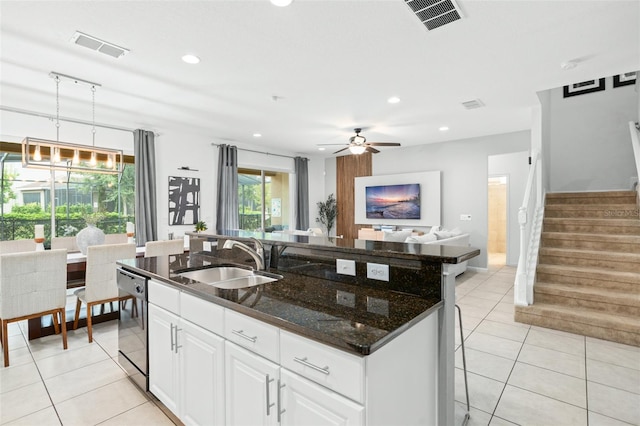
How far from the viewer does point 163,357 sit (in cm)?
198

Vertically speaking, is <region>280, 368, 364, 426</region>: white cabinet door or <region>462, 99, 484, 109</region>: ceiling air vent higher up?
<region>462, 99, 484, 109</region>: ceiling air vent

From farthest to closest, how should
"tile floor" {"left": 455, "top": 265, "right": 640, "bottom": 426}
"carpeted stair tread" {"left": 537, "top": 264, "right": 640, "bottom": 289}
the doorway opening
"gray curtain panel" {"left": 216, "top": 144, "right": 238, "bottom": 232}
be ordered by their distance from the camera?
the doorway opening < "gray curtain panel" {"left": 216, "top": 144, "right": 238, "bottom": 232} < "carpeted stair tread" {"left": 537, "top": 264, "right": 640, "bottom": 289} < "tile floor" {"left": 455, "top": 265, "right": 640, "bottom": 426}

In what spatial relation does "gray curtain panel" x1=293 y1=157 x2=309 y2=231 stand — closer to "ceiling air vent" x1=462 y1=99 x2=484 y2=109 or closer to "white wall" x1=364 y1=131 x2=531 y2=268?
"white wall" x1=364 y1=131 x2=531 y2=268

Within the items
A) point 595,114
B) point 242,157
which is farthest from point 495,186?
point 242,157

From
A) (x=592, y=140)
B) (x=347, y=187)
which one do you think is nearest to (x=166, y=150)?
(x=347, y=187)

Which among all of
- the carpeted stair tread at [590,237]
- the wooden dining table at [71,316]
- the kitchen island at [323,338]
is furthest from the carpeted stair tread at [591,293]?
the wooden dining table at [71,316]

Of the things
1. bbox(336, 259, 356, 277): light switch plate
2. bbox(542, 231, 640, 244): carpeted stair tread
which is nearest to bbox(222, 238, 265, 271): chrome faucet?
bbox(336, 259, 356, 277): light switch plate

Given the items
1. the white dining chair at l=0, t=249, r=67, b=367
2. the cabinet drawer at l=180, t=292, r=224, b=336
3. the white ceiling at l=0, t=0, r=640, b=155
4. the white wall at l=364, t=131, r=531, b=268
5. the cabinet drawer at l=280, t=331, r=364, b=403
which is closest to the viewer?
the cabinet drawer at l=280, t=331, r=364, b=403

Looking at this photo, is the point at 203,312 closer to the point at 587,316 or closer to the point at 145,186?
the point at 587,316

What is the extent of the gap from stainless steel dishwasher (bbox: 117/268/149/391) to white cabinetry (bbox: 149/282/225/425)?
0.28 ft

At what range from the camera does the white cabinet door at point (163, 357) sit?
6.15ft

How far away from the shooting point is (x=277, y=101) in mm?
4184

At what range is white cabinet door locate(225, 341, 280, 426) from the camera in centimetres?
132

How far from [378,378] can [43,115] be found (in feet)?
18.7
